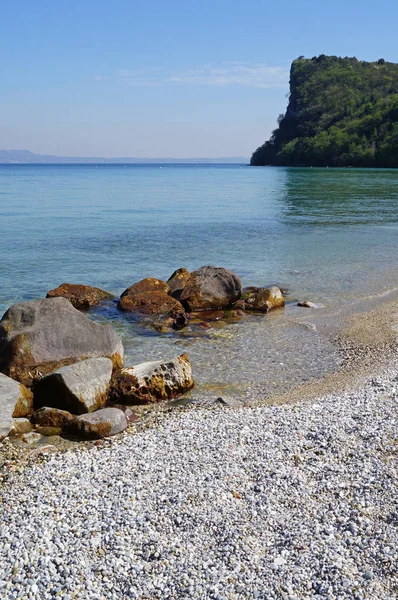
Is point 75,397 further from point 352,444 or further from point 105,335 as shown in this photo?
point 352,444

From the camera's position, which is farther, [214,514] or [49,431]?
[49,431]

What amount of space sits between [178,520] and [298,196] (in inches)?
2357

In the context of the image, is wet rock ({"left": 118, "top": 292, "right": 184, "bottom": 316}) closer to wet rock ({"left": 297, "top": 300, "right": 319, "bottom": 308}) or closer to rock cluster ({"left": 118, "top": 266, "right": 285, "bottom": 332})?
Answer: rock cluster ({"left": 118, "top": 266, "right": 285, "bottom": 332})

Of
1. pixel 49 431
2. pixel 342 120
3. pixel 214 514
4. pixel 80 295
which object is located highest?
pixel 342 120

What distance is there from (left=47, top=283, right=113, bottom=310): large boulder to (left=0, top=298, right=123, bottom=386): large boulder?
535 centimetres

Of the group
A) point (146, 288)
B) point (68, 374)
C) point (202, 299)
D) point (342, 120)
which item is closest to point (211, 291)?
point (202, 299)

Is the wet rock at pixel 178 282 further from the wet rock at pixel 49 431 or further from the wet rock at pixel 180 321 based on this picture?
the wet rock at pixel 49 431

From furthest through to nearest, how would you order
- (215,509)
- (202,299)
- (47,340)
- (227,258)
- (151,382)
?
(227,258)
(202,299)
(47,340)
(151,382)
(215,509)

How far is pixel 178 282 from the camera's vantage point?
19.5m

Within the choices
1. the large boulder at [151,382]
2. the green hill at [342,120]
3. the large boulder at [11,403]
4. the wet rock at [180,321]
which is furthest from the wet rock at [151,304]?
the green hill at [342,120]

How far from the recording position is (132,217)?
43.5 meters

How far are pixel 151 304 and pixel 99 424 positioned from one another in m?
8.24

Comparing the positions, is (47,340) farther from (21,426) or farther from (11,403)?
(21,426)

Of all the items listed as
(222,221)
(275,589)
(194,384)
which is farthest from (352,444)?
(222,221)
